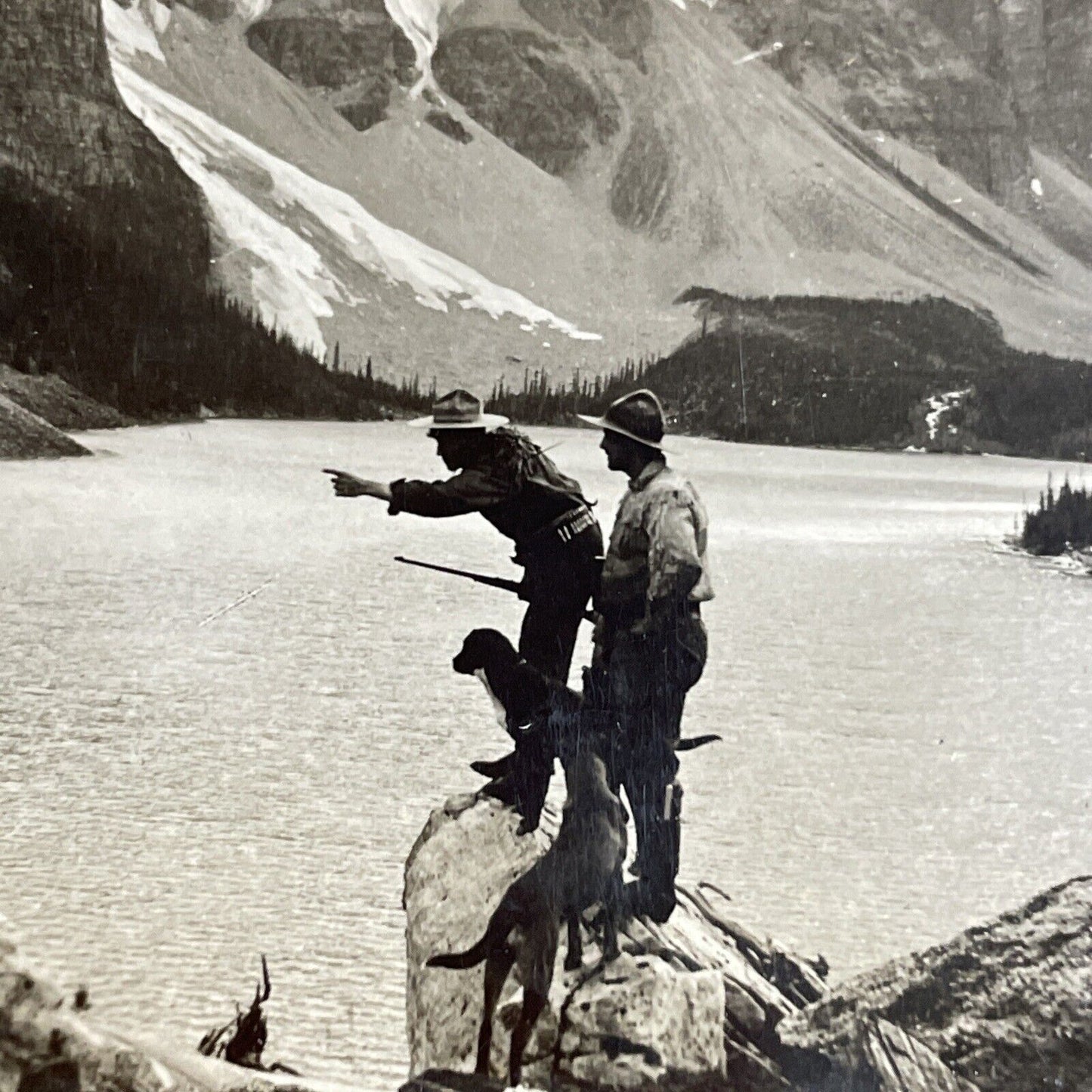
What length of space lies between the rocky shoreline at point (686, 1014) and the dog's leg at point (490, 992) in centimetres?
2

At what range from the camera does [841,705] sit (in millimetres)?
3559

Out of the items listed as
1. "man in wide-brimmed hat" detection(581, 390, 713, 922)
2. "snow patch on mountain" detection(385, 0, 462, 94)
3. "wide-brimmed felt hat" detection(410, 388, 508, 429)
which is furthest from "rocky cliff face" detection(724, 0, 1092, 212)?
"wide-brimmed felt hat" detection(410, 388, 508, 429)

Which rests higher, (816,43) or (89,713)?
(816,43)

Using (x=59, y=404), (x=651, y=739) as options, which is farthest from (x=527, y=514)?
(x=59, y=404)

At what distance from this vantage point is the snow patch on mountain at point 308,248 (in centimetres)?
383

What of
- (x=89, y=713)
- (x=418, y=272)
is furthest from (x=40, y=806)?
(x=418, y=272)

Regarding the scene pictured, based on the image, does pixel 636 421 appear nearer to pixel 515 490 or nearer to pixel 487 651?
pixel 515 490

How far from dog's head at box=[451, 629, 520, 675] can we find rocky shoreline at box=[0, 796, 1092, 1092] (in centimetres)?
40

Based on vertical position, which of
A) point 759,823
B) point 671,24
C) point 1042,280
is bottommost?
point 759,823

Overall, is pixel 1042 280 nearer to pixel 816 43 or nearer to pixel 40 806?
pixel 816 43

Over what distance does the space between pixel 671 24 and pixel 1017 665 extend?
7.58 feet

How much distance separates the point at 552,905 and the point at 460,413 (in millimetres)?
1279

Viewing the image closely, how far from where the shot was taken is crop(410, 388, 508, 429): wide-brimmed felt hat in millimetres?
3158

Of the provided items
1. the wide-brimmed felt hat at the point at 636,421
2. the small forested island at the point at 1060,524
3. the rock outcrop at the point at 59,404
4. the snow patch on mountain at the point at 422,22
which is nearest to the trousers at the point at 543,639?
the wide-brimmed felt hat at the point at 636,421
